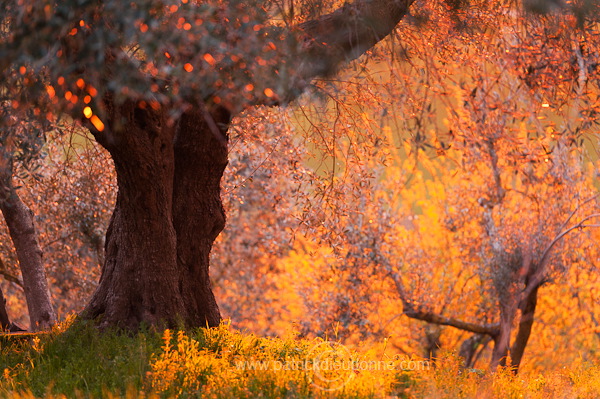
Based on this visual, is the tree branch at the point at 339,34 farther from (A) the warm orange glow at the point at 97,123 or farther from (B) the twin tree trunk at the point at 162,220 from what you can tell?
(A) the warm orange glow at the point at 97,123

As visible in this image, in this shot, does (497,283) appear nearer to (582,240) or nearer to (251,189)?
(582,240)

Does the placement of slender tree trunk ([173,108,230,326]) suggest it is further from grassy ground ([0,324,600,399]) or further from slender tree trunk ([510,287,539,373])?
slender tree trunk ([510,287,539,373])

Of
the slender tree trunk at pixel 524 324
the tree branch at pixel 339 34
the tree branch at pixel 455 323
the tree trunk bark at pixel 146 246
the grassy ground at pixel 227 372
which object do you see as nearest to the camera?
the grassy ground at pixel 227 372

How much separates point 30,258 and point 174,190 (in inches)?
169

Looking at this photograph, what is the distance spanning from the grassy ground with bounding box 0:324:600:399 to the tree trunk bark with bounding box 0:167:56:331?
Answer: 11.6 feet

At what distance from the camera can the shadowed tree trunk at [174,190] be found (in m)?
8.13

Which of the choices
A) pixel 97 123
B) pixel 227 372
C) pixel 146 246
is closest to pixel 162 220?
pixel 146 246

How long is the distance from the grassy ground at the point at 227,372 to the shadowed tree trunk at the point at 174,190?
62cm

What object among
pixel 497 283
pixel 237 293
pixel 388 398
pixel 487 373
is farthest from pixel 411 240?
pixel 388 398

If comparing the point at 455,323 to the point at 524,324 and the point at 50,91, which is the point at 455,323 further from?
the point at 50,91

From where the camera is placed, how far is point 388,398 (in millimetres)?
6422

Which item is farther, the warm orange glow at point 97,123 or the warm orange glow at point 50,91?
the warm orange glow at point 97,123

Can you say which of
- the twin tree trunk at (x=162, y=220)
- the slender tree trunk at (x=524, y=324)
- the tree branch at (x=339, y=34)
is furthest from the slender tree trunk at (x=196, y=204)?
the slender tree trunk at (x=524, y=324)

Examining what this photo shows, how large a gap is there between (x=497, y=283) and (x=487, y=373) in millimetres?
8883
